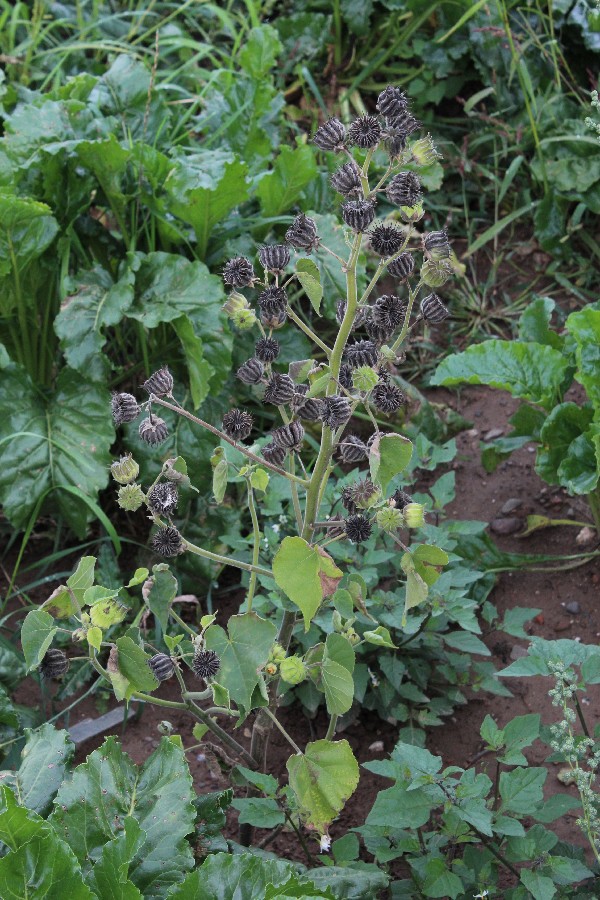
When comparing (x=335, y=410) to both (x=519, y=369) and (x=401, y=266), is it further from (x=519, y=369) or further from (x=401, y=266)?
(x=519, y=369)

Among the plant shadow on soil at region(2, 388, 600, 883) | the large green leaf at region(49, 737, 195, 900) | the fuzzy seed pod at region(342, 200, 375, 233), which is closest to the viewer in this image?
the fuzzy seed pod at region(342, 200, 375, 233)

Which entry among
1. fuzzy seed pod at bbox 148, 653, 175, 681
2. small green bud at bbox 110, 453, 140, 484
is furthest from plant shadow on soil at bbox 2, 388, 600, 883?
small green bud at bbox 110, 453, 140, 484

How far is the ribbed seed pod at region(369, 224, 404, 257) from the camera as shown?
1500 mm

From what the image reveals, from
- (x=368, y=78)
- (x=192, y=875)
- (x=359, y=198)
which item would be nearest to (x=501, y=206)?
(x=368, y=78)

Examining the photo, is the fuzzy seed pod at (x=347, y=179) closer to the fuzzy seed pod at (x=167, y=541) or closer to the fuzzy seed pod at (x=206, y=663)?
the fuzzy seed pod at (x=167, y=541)

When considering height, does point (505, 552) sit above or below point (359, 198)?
below

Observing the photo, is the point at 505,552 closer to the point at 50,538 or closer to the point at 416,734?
the point at 416,734

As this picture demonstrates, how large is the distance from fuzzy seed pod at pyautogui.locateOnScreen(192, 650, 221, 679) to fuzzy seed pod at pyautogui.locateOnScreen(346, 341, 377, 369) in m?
0.49

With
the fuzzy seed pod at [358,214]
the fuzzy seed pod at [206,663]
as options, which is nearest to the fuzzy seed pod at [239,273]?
the fuzzy seed pod at [358,214]

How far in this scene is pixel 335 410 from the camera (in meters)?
1.53

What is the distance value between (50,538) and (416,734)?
124 cm

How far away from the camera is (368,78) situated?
4145mm

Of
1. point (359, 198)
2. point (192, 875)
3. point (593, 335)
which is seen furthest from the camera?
point (593, 335)

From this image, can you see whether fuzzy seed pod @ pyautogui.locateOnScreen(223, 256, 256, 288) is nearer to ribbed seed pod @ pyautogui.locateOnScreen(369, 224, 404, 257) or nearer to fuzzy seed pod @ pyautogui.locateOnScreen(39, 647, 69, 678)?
ribbed seed pod @ pyautogui.locateOnScreen(369, 224, 404, 257)
